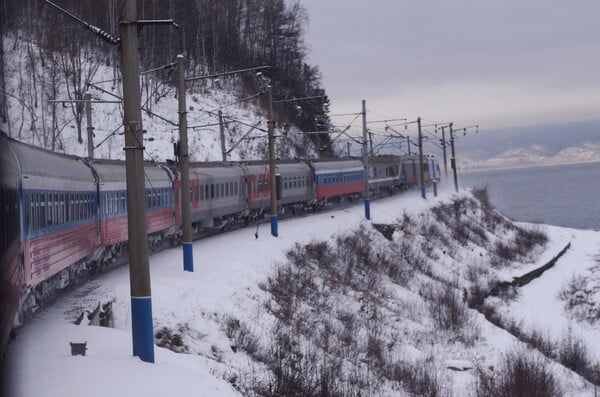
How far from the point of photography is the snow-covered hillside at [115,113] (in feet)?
146

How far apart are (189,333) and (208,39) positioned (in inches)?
2613

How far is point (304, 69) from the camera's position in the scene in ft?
304

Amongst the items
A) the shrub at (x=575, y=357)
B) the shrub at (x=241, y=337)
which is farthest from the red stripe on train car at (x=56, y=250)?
the shrub at (x=575, y=357)

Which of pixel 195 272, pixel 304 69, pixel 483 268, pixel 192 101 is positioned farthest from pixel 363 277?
pixel 304 69

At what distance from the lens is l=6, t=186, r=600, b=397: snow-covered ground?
1044cm

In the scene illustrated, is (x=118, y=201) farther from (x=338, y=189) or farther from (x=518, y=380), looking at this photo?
(x=338, y=189)

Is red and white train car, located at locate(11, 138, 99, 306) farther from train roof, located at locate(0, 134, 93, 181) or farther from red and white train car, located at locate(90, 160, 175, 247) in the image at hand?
red and white train car, located at locate(90, 160, 175, 247)

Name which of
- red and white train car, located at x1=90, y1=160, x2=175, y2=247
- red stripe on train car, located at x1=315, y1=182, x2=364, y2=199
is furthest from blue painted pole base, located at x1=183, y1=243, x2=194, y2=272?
red stripe on train car, located at x1=315, y1=182, x2=364, y2=199

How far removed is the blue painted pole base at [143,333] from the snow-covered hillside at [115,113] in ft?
74.0

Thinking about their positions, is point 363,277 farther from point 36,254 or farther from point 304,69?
point 304,69

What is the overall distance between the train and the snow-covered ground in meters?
0.60

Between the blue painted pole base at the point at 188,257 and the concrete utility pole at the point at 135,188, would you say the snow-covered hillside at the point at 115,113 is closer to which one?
the blue painted pole base at the point at 188,257

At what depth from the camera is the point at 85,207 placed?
19.4m

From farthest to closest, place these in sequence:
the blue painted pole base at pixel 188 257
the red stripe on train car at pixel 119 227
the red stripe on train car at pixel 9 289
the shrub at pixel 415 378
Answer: the blue painted pole base at pixel 188 257
the red stripe on train car at pixel 119 227
the shrub at pixel 415 378
the red stripe on train car at pixel 9 289
